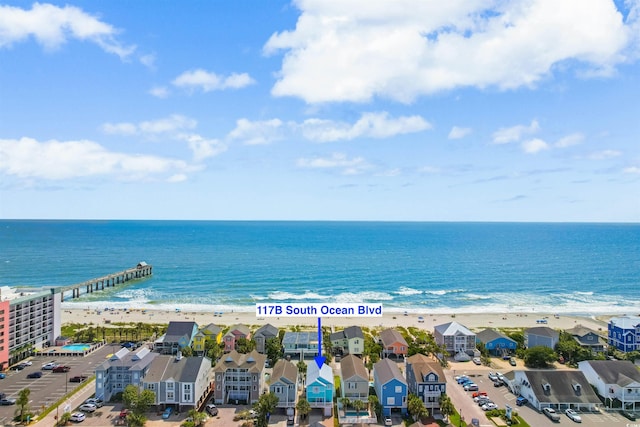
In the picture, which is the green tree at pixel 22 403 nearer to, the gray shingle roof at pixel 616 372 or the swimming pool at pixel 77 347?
the swimming pool at pixel 77 347

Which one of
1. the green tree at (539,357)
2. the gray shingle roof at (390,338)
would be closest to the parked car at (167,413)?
the gray shingle roof at (390,338)

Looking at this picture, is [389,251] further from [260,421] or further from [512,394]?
[260,421]

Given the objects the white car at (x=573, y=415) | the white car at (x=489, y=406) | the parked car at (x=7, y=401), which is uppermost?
the parked car at (x=7, y=401)

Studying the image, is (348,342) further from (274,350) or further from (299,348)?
(274,350)

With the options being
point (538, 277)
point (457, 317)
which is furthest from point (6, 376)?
point (538, 277)

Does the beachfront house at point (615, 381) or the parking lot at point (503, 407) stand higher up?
the beachfront house at point (615, 381)

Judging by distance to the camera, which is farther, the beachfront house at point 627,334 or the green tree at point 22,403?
the beachfront house at point 627,334
